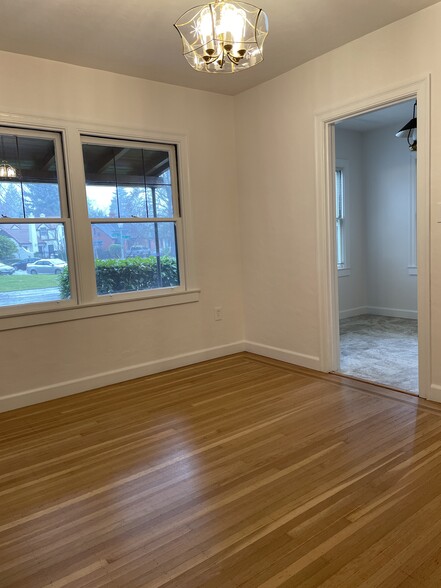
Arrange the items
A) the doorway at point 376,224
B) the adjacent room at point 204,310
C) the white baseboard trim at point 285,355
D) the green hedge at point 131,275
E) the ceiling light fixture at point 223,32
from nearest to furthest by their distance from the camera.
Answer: the adjacent room at point 204,310
the ceiling light fixture at point 223,32
the green hedge at point 131,275
the white baseboard trim at point 285,355
the doorway at point 376,224

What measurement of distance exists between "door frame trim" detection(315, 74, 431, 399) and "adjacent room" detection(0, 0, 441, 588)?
16mm

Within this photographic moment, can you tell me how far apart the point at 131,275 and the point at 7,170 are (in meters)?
1.29

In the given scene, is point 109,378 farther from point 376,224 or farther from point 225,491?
point 376,224

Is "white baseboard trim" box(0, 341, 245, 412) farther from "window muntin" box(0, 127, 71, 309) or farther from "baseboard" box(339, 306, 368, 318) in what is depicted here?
"baseboard" box(339, 306, 368, 318)

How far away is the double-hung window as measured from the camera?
3312 millimetres

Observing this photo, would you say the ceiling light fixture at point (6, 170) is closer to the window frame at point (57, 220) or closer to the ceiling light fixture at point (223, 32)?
the window frame at point (57, 220)

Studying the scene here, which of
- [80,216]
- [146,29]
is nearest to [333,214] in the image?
[146,29]

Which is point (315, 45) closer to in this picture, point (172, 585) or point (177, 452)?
point (177, 452)

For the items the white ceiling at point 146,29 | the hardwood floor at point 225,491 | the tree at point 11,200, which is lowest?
the hardwood floor at point 225,491

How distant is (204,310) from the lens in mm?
4328

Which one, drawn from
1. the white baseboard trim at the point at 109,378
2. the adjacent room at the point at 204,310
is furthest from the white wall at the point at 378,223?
the white baseboard trim at the point at 109,378

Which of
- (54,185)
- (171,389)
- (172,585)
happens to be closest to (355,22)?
(54,185)

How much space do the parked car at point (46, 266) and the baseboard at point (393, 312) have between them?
4749 millimetres

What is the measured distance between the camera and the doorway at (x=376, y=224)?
595 cm
